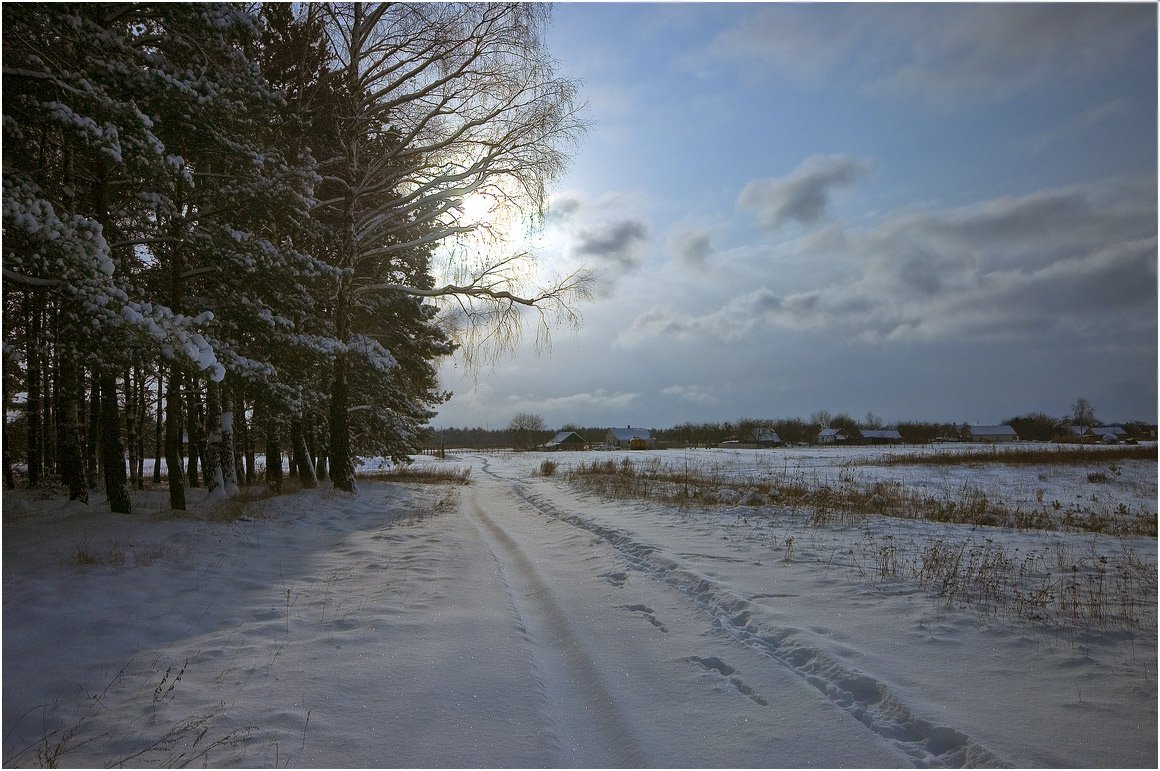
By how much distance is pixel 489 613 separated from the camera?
20.9ft

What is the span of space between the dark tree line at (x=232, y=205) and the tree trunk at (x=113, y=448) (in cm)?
5

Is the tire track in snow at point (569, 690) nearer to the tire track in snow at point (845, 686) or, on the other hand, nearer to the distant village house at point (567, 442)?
the tire track in snow at point (845, 686)

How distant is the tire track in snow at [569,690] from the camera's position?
3.72 meters

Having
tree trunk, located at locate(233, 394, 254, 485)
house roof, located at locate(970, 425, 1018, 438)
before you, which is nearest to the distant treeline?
house roof, located at locate(970, 425, 1018, 438)

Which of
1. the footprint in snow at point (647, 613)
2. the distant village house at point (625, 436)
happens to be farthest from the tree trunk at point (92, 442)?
the distant village house at point (625, 436)

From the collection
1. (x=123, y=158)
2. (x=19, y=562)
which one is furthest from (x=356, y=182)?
(x=19, y=562)

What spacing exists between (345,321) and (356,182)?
384 cm

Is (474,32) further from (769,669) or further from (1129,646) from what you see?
(1129,646)

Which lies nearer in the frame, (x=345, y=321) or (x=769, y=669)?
(x=769, y=669)

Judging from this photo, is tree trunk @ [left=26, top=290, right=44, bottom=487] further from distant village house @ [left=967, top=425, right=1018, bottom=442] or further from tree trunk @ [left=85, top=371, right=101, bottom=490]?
distant village house @ [left=967, top=425, right=1018, bottom=442]

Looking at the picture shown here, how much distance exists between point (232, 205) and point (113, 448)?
4.97 metres

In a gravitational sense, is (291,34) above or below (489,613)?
above

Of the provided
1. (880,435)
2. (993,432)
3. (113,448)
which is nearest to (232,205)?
(113,448)

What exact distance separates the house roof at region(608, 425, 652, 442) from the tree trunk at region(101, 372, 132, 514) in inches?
4077
